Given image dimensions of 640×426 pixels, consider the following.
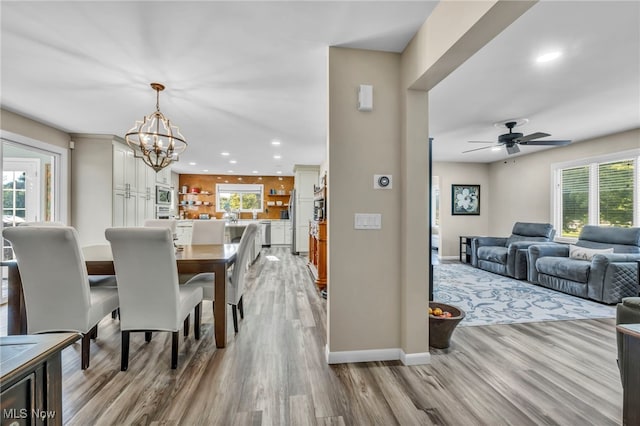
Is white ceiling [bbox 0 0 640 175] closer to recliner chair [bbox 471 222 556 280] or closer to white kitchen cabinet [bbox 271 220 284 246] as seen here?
recliner chair [bbox 471 222 556 280]

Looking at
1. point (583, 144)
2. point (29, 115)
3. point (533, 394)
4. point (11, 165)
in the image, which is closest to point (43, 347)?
point (533, 394)

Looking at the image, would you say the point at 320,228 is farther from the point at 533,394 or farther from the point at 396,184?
the point at 533,394

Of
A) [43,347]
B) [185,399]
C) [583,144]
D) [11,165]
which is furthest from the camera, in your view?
[583,144]

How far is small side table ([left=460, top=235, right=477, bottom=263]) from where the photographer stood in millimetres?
6512

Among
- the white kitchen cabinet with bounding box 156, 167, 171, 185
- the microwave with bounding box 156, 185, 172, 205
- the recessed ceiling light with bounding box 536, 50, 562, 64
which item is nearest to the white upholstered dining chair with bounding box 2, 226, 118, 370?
the recessed ceiling light with bounding box 536, 50, 562, 64

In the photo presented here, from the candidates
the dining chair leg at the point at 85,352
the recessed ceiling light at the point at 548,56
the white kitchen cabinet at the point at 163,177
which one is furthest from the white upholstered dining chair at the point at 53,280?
the white kitchen cabinet at the point at 163,177

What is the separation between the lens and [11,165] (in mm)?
4090

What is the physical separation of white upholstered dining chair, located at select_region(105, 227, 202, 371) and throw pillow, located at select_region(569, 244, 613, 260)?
5324 millimetres

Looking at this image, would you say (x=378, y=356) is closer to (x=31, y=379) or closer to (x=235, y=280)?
(x=235, y=280)

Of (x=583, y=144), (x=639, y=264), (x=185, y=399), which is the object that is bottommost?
(x=185, y=399)

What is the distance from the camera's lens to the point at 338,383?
6.33 ft

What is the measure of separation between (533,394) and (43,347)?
2457 mm

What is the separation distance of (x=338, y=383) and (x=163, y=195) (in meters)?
6.10

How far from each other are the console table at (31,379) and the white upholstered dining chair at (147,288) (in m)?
1.32
